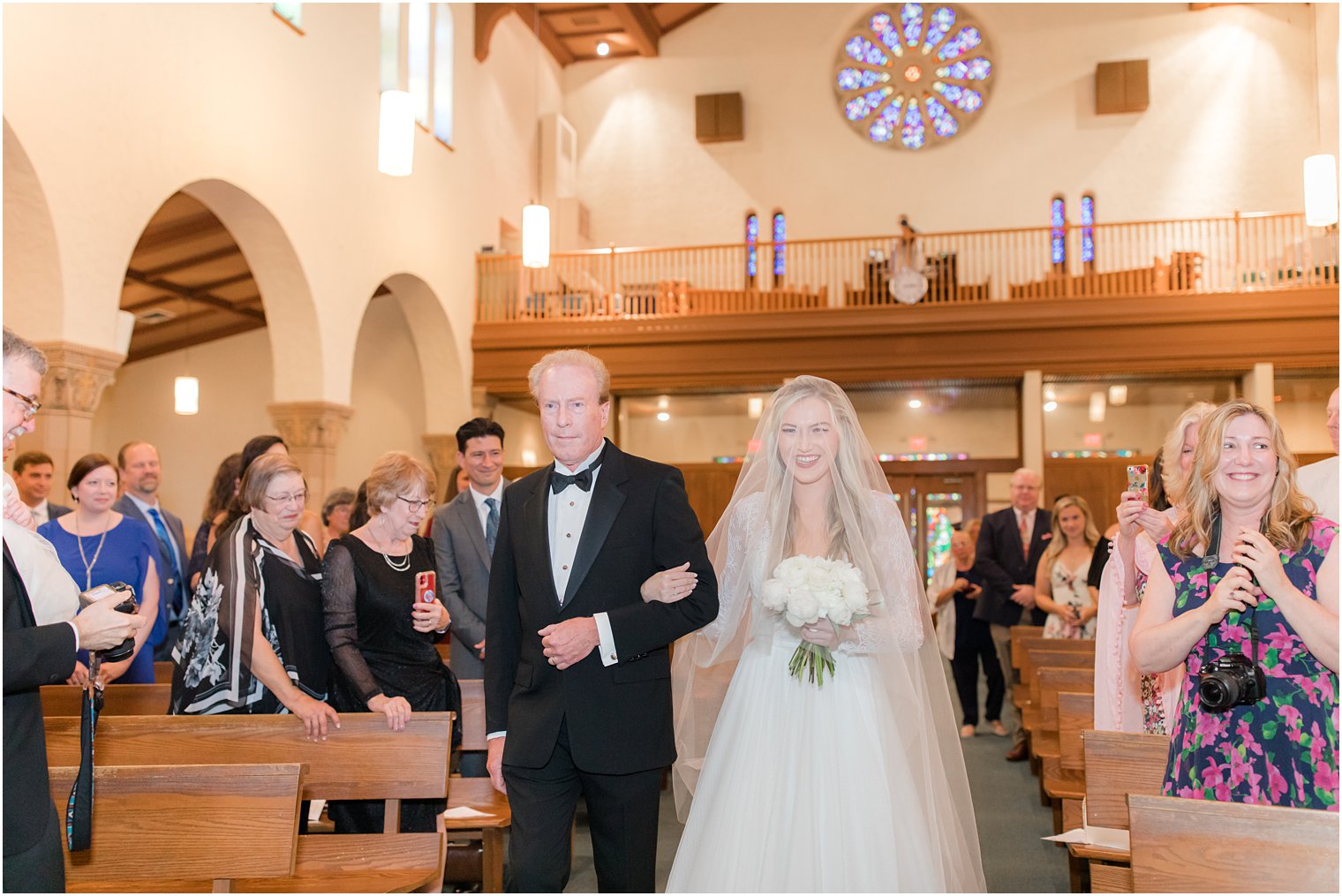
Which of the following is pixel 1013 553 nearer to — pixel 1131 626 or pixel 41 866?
pixel 1131 626

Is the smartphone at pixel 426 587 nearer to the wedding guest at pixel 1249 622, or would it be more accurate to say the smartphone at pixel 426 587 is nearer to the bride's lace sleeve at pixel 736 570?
the bride's lace sleeve at pixel 736 570

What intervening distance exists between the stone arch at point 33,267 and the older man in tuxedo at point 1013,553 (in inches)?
239

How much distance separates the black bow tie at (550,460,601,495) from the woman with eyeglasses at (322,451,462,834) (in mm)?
912

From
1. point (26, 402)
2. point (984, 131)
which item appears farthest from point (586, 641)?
point (984, 131)

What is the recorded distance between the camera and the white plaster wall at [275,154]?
6875 millimetres

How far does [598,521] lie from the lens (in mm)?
2520

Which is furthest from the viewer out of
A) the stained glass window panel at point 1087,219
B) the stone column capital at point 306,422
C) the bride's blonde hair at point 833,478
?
the stained glass window panel at point 1087,219

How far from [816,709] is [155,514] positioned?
13.8ft

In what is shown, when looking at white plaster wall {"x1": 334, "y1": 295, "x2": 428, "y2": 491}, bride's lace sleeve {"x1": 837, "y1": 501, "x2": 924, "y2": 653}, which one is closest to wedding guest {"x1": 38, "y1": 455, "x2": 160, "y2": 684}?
bride's lace sleeve {"x1": 837, "y1": 501, "x2": 924, "y2": 653}

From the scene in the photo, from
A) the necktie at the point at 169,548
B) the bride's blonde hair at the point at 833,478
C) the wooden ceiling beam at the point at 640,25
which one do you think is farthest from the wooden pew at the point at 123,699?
the wooden ceiling beam at the point at 640,25

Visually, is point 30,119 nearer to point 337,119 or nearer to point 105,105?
point 105,105

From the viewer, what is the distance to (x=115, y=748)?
121 inches

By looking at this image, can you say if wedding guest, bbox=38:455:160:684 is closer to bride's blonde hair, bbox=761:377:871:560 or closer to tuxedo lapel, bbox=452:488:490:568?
tuxedo lapel, bbox=452:488:490:568

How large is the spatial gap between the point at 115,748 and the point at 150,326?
1216cm
